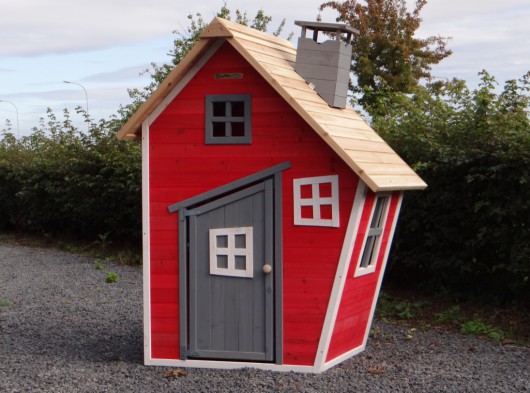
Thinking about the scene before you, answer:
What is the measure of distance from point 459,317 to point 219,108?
4.14 metres

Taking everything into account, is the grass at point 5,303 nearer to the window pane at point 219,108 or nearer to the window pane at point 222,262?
the window pane at point 222,262

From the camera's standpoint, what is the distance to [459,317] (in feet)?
31.7

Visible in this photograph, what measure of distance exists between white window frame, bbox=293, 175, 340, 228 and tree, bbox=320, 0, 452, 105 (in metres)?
25.3

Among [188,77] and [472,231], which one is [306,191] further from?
[472,231]

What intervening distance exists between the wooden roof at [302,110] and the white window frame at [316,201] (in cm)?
32

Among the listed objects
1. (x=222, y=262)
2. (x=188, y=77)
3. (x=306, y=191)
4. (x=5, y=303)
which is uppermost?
(x=188, y=77)

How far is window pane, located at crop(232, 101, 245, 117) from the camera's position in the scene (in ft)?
23.7

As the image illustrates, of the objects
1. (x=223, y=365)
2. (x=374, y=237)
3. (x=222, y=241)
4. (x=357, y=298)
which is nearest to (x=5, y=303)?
(x=223, y=365)

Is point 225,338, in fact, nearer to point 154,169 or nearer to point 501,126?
point 154,169

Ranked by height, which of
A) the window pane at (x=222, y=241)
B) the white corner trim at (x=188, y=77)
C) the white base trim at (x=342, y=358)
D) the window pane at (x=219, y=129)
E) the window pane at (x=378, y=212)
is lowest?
the white base trim at (x=342, y=358)

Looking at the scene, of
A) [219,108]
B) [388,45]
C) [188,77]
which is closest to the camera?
[188,77]

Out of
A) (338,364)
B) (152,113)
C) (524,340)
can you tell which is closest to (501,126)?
(524,340)

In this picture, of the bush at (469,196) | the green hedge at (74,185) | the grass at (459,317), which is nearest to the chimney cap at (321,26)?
the bush at (469,196)

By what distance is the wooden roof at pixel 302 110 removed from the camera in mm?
6656
